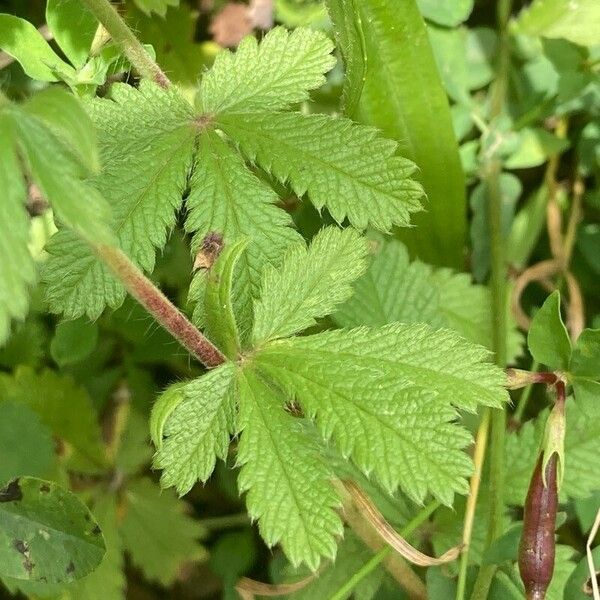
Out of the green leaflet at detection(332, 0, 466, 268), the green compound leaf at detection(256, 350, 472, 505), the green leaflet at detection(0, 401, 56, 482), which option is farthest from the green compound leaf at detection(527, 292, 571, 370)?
the green leaflet at detection(0, 401, 56, 482)

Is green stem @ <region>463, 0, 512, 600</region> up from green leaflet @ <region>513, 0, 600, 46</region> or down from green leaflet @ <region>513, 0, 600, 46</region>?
down

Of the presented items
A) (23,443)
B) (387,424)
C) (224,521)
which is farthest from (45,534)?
(387,424)

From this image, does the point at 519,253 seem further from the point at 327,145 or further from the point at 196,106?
the point at 196,106

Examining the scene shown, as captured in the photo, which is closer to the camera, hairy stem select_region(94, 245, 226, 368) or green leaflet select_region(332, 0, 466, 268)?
hairy stem select_region(94, 245, 226, 368)

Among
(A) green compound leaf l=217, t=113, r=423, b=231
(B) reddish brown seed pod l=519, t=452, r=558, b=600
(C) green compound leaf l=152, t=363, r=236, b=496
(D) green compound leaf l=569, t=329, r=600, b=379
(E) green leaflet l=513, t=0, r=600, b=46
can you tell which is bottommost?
(B) reddish brown seed pod l=519, t=452, r=558, b=600

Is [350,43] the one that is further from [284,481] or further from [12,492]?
[12,492]

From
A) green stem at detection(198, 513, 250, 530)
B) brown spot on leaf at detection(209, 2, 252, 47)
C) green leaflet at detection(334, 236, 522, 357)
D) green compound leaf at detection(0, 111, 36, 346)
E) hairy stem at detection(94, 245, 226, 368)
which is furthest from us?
brown spot on leaf at detection(209, 2, 252, 47)

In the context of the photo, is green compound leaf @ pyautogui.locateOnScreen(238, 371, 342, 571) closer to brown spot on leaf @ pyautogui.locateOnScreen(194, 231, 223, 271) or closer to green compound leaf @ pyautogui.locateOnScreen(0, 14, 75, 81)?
brown spot on leaf @ pyautogui.locateOnScreen(194, 231, 223, 271)
